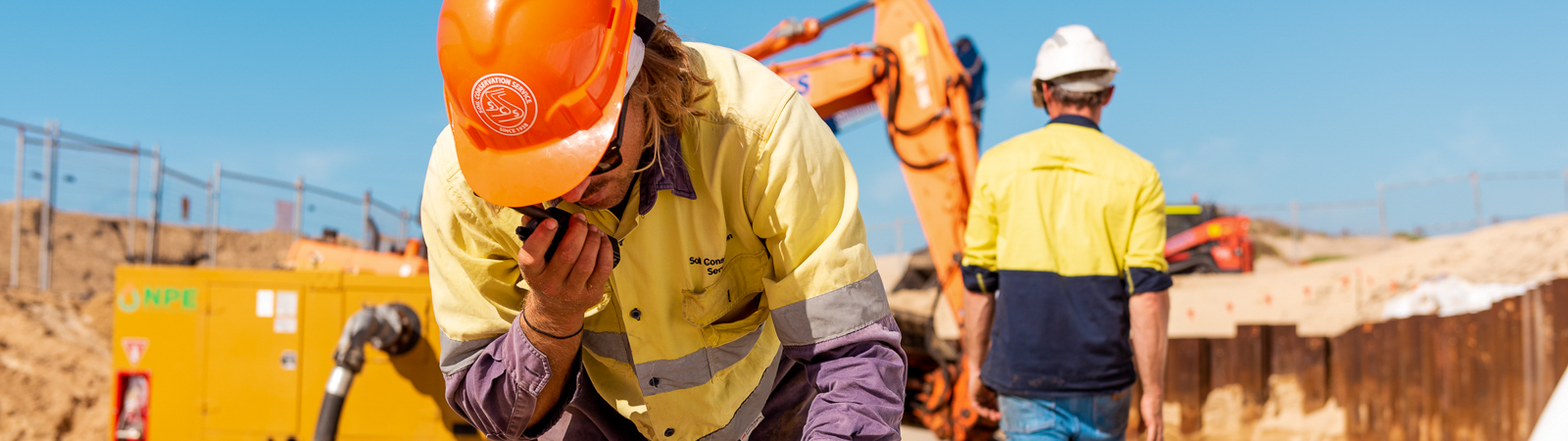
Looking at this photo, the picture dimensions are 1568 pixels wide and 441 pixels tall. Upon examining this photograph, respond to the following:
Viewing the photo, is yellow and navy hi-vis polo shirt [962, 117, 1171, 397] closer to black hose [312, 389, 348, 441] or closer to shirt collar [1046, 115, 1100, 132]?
shirt collar [1046, 115, 1100, 132]

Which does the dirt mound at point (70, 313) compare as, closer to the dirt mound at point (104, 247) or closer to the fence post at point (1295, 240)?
the dirt mound at point (104, 247)

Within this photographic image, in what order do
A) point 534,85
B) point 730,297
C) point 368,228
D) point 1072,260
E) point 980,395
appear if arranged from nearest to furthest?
point 534,85, point 730,297, point 1072,260, point 980,395, point 368,228

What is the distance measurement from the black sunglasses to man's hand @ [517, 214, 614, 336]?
3.4 inches

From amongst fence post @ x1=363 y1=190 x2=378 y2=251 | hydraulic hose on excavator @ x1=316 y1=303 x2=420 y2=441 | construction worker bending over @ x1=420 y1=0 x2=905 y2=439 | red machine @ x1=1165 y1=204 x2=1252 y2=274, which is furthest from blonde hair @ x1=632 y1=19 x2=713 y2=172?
red machine @ x1=1165 y1=204 x2=1252 y2=274

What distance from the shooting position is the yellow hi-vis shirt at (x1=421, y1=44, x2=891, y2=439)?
60.4 inches

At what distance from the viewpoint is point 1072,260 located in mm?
2795

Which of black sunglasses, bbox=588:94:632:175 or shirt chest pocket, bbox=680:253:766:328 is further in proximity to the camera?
shirt chest pocket, bbox=680:253:766:328

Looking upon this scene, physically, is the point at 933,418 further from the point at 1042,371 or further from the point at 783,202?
the point at 783,202

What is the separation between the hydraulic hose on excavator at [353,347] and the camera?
4.98 metres

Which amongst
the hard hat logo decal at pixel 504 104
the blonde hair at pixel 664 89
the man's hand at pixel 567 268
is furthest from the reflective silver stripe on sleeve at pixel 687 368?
the hard hat logo decal at pixel 504 104

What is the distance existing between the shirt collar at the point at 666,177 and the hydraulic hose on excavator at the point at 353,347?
4031 millimetres

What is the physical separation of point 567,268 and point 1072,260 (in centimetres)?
185

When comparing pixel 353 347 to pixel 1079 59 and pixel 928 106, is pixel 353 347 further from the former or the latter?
pixel 928 106

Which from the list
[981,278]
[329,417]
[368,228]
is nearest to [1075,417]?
[981,278]
